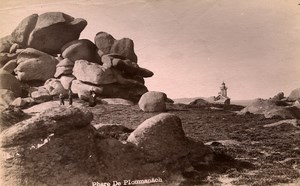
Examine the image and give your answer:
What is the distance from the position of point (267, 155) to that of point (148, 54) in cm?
299

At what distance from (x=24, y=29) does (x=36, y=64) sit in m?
1.69

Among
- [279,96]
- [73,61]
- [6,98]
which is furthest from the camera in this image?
[73,61]

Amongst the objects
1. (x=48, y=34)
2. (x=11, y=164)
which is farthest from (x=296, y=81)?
(x=48, y=34)

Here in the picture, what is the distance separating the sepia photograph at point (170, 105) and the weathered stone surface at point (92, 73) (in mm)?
1330

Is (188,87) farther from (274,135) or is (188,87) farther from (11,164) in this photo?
(11,164)

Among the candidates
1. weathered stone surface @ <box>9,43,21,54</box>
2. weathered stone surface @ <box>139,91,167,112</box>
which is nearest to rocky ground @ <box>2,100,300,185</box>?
weathered stone surface @ <box>139,91,167,112</box>

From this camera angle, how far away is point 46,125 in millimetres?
5691

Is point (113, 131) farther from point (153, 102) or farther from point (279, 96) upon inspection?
point (279, 96)

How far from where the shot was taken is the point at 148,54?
7.27 m

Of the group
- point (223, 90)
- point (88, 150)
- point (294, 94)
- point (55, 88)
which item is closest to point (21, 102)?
point (55, 88)

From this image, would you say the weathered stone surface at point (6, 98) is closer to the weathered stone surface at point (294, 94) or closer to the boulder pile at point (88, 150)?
the boulder pile at point (88, 150)

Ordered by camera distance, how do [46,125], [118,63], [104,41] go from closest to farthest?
[46,125]
[104,41]
[118,63]

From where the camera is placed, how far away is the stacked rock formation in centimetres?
859

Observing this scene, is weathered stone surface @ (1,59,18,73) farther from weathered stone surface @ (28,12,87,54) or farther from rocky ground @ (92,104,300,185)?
rocky ground @ (92,104,300,185)
